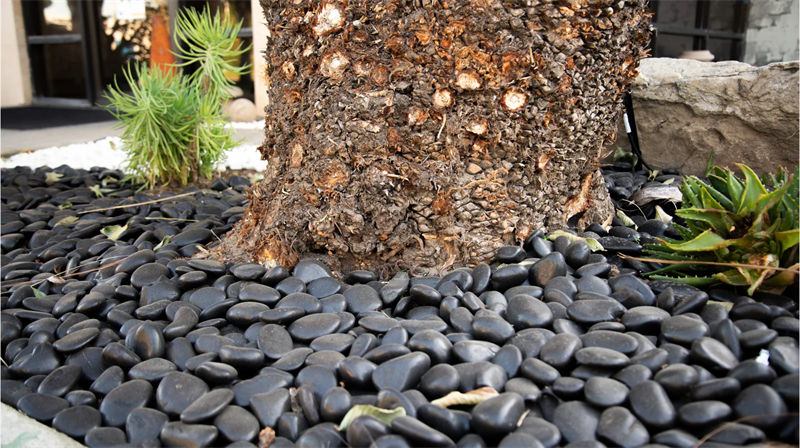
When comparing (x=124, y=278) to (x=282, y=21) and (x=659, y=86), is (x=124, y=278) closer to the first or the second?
(x=282, y=21)

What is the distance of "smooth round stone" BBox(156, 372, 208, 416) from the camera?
3.87 feet

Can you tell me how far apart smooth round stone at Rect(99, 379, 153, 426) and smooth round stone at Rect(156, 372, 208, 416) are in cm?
3

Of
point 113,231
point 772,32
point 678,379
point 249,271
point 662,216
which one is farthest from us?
point 772,32

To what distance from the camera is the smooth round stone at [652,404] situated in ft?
3.35

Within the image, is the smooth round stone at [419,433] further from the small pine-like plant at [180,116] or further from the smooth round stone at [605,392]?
the small pine-like plant at [180,116]

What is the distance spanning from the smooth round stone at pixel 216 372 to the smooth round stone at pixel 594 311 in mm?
770

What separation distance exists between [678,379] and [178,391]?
0.98 meters

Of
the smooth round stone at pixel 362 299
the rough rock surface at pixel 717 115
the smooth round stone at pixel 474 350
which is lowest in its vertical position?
the smooth round stone at pixel 474 350

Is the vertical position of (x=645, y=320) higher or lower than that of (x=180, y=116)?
lower

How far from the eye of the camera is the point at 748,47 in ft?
23.2

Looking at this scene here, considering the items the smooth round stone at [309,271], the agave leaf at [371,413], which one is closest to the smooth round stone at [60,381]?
the smooth round stone at [309,271]

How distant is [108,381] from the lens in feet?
4.22

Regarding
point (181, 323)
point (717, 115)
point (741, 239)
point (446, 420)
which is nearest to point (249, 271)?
point (181, 323)

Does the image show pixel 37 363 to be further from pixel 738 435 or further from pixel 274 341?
pixel 738 435
